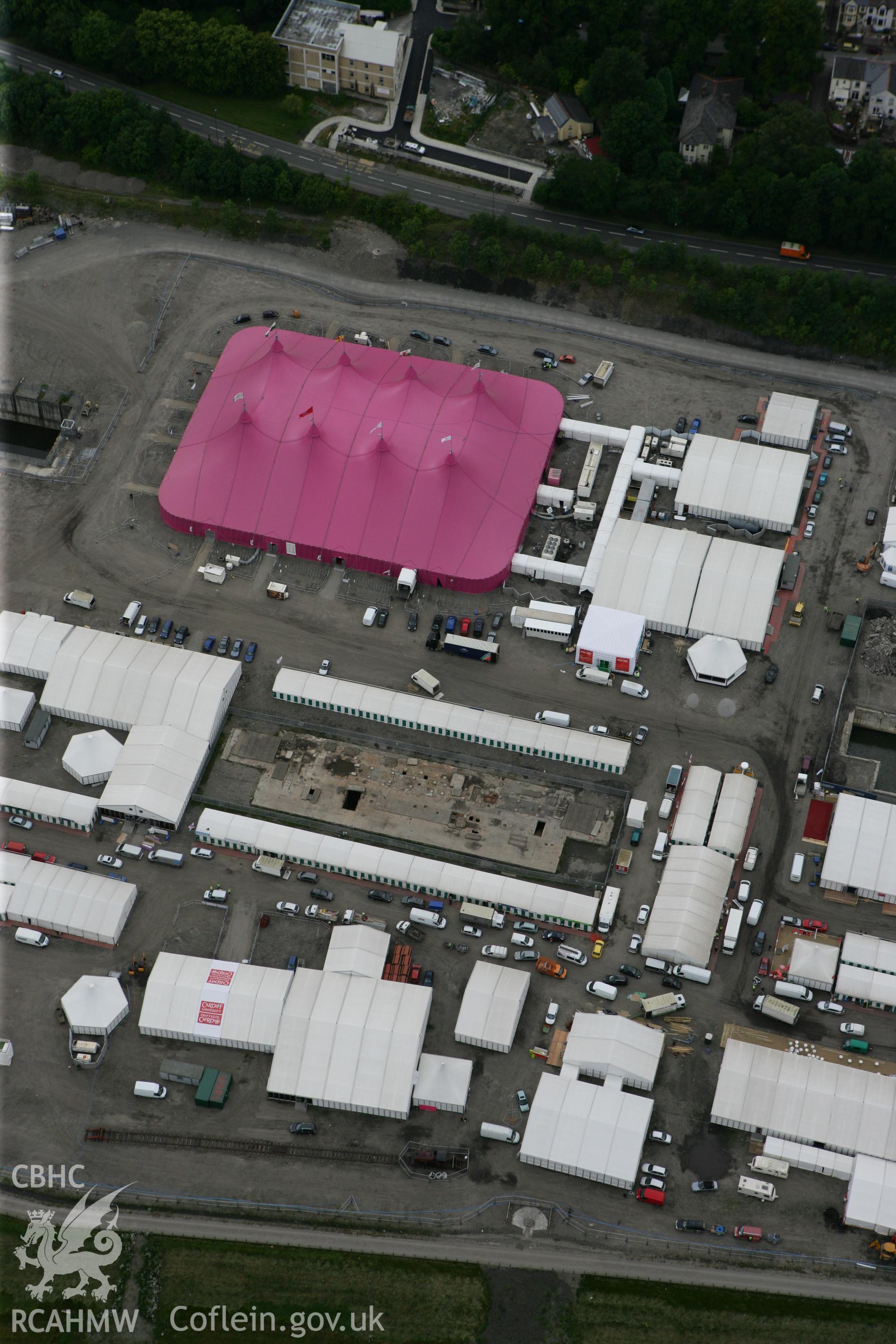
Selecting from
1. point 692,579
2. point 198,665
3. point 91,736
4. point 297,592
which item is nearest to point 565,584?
point 692,579

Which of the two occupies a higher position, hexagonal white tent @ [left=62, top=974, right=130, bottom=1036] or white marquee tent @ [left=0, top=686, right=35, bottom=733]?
white marquee tent @ [left=0, top=686, right=35, bottom=733]

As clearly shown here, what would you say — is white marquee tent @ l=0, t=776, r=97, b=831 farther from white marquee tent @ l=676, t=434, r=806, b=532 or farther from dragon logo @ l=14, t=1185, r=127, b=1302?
white marquee tent @ l=676, t=434, r=806, b=532

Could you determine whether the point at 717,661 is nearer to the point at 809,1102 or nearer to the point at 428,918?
the point at 428,918

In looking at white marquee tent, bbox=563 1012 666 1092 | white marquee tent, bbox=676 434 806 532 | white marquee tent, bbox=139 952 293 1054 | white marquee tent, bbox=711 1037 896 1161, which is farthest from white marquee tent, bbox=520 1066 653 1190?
white marquee tent, bbox=676 434 806 532

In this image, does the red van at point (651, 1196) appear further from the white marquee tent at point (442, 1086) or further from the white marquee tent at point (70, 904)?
the white marquee tent at point (70, 904)

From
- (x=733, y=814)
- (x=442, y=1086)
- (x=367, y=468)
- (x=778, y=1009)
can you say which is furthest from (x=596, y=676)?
(x=442, y=1086)

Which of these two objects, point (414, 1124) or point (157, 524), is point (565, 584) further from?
point (414, 1124)
